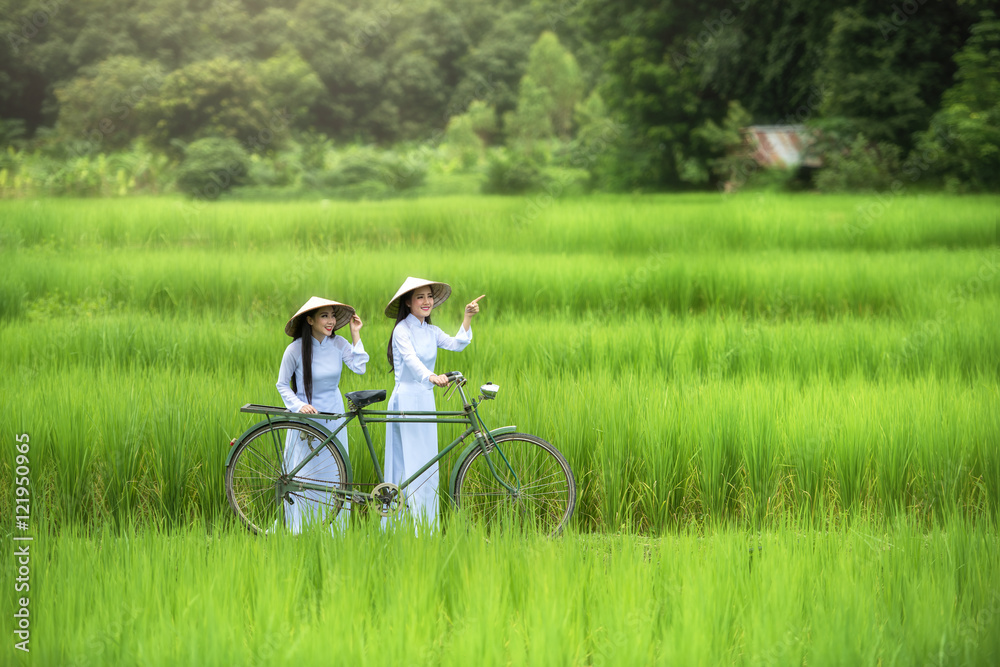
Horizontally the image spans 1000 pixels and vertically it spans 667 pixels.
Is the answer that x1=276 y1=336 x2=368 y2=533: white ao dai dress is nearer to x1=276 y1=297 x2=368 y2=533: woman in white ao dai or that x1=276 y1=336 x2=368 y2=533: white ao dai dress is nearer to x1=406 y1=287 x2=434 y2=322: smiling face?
x1=276 y1=297 x2=368 y2=533: woman in white ao dai

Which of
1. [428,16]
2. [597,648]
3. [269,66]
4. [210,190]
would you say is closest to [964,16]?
[210,190]

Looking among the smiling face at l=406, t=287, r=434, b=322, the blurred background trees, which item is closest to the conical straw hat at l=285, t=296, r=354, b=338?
the smiling face at l=406, t=287, r=434, b=322

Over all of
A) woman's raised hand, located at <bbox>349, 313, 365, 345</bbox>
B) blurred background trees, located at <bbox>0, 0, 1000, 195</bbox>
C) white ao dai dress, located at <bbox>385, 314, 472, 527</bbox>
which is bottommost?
white ao dai dress, located at <bbox>385, 314, 472, 527</bbox>

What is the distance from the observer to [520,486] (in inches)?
151

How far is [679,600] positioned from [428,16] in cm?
4839

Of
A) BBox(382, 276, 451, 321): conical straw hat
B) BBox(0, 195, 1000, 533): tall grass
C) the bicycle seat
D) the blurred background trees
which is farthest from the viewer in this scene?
the blurred background trees

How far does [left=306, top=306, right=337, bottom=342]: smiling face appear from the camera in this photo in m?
3.85

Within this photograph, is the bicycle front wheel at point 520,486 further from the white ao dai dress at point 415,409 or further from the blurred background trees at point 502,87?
the blurred background trees at point 502,87

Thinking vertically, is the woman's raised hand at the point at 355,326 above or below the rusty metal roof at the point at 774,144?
below

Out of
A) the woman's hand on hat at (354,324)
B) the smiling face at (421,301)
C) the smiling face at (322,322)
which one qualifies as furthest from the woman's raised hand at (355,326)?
the smiling face at (421,301)

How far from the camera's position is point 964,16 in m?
21.2

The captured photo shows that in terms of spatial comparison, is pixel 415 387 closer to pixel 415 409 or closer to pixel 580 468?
pixel 415 409

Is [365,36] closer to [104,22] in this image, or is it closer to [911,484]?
[104,22]

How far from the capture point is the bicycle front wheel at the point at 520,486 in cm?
359
